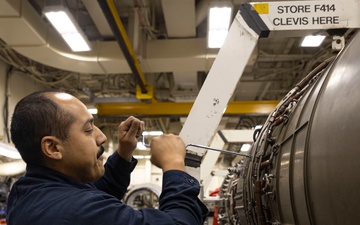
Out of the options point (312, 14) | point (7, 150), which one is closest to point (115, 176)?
point (312, 14)

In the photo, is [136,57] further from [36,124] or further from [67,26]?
[36,124]

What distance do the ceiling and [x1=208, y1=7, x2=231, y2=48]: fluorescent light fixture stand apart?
10.3 inches

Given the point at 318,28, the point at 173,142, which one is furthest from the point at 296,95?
the point at 173,142

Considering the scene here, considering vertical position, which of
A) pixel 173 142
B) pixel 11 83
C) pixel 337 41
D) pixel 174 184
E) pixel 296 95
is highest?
pixel 11 83

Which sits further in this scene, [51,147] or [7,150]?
[7,150]

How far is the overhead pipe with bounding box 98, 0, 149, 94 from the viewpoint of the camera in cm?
330

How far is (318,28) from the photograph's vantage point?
191cm

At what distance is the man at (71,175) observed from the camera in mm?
930

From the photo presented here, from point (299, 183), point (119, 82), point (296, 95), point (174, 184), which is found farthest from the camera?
point (119, 82)

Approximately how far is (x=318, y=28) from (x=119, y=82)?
4697 mm

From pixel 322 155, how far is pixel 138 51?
12.2 feet

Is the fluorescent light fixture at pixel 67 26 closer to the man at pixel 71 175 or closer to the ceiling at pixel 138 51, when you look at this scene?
the ceiling at pixel 138 51

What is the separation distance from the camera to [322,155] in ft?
3.24

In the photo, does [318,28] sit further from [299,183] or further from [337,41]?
[299,183]
